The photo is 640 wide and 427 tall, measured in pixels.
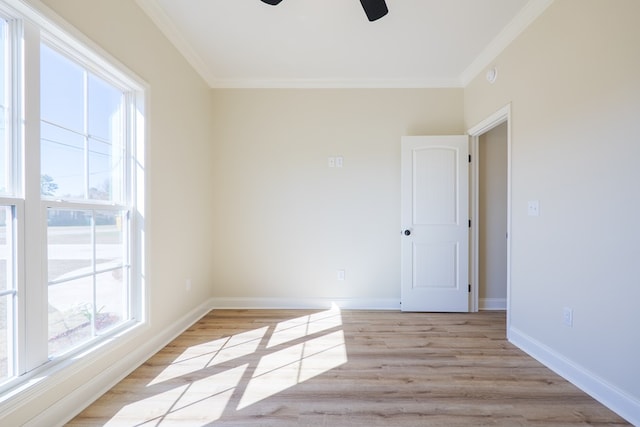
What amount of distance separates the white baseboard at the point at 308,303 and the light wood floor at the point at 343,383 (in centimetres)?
54

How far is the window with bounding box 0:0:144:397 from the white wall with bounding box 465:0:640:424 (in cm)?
305

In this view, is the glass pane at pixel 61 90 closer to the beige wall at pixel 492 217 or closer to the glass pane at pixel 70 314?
the glass pane at pixel 70 314

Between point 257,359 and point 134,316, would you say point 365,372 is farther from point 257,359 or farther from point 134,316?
point 134,316

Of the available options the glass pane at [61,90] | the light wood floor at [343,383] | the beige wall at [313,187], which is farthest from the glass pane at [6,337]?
the beige wall at [313,187]

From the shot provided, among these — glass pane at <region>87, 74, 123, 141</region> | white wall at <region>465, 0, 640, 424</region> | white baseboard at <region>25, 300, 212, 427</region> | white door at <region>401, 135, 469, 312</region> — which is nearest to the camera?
white baseboard at <region>25, 300, 212, 427</region>

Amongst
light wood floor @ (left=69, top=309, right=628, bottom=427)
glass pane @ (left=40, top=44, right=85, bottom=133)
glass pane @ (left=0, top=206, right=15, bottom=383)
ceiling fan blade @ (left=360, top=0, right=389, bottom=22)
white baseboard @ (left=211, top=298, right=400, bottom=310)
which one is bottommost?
light wood floor @ (left=69, top=309, right=628, bottom=427)

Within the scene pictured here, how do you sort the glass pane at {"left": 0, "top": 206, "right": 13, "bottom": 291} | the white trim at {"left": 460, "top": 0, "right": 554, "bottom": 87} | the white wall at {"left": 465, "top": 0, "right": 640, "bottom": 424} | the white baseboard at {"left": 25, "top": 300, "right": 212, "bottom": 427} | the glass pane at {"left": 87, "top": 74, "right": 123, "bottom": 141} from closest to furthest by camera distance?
the glass pane at {"left": 0, "top": 206, "right": 13, "bottom": 291} < the white baseboard at {"left": 25, "top": 300, "right": 212, "bottom": 427} < the white wall at {"left": 465, "top": 0, "right": 640, "bottom": 424} < the glass pane at {"left": 87, "top": 74, "right": 123, "bottom": 141} < the white trim at {"left": 460, "top": 0, "right": 554, "bottom": 87}

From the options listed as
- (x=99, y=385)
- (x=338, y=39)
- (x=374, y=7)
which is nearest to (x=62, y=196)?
(x=99, y=385)

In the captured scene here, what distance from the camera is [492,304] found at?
325 cm

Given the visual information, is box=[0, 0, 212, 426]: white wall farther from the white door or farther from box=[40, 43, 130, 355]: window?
the white door

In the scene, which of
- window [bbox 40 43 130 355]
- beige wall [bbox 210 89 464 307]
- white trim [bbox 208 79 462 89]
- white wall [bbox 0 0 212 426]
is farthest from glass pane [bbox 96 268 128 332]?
white trim [bbox 208 79 462 89]

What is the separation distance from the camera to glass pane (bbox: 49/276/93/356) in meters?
1.50

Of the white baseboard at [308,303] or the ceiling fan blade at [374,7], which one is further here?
the white baseboard at [308,303]

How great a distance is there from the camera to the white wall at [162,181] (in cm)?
156
